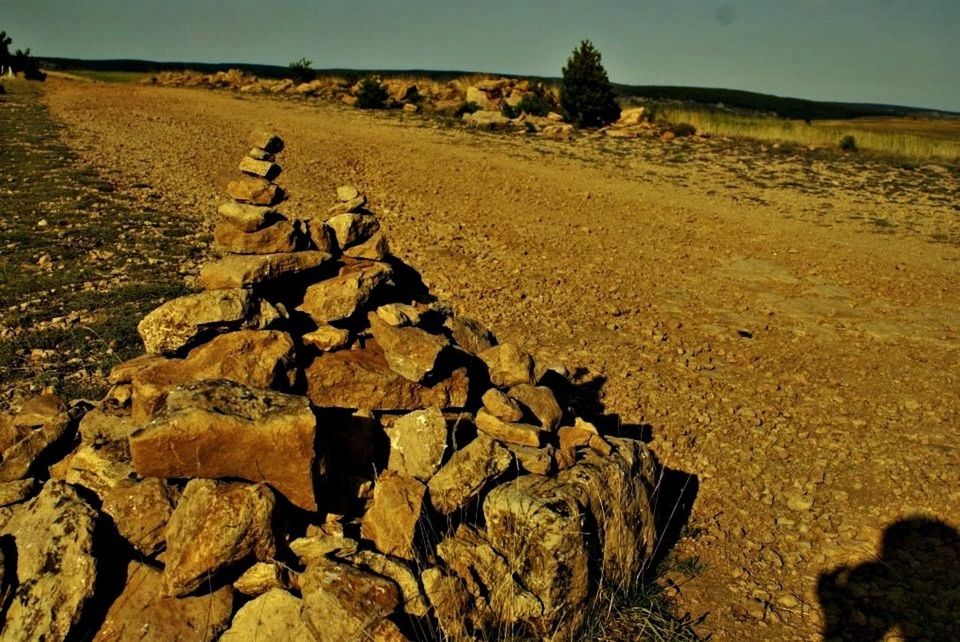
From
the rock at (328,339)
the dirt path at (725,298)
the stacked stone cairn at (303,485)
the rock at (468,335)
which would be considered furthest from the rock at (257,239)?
the dirt path at (725,298)

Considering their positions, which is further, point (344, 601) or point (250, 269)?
point (250, 269)

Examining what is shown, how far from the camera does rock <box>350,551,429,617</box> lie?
381cm

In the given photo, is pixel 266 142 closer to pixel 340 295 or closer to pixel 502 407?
pixel 340 295

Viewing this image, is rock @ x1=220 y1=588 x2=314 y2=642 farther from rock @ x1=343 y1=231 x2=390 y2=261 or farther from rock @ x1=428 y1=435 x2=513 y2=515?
rock @ x1=343 y1=231 x2=390 y2=261

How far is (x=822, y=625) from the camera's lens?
474cm

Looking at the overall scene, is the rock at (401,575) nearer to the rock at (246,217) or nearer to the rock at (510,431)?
the rock at (510,431)

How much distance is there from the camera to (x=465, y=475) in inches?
178

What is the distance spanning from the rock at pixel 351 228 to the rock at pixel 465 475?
9.02 feet

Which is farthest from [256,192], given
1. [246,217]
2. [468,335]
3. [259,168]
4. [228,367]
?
[468,335]

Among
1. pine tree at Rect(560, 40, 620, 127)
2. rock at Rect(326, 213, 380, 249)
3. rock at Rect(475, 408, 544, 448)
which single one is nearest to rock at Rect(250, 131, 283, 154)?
rock at Rect(326, 213, 380, 249)

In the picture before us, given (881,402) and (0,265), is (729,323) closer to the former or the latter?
(881,402)

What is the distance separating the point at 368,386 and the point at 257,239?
1.72m

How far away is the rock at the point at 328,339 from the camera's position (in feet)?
17.6

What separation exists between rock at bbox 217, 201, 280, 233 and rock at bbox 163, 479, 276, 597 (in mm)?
2577
